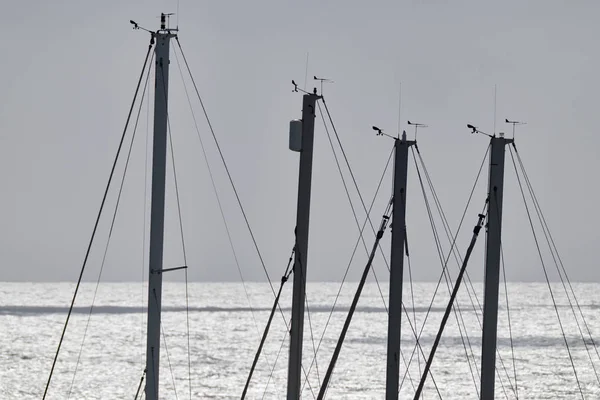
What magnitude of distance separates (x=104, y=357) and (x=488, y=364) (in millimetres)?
106958

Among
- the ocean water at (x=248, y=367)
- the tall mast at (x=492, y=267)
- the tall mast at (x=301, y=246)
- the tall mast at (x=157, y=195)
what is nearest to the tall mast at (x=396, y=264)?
the tall mast at (x=492, y=267)

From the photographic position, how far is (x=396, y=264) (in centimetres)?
4300

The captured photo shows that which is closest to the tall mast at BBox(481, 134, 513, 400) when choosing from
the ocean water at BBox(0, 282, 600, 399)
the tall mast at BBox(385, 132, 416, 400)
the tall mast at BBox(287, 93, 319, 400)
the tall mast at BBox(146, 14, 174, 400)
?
Result: the tall mast at BBox(385, 132, 416, 400)

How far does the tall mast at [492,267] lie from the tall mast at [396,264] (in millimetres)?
2620

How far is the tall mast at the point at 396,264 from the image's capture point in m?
42.9

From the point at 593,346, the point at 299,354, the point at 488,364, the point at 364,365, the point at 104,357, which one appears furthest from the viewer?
the point at 593,346

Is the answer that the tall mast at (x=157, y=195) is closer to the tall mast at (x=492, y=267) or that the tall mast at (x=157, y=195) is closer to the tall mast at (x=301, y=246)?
the tall mast at (x=301, y=246)

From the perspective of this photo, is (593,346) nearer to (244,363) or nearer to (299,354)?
(244,363)

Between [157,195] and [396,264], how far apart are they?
1148 cm

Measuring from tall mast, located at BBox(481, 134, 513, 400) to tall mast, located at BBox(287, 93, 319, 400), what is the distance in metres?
6.78

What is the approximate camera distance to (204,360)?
14125 centimetres

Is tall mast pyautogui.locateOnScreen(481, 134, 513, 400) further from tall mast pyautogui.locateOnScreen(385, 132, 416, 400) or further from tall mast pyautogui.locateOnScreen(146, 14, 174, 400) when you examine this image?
tall mast pyautogui.locateOnScreen(146, 14, 174, 400)

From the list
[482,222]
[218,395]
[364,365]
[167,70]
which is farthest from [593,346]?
[167,70]

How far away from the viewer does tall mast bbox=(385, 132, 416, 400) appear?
42.9 metres
